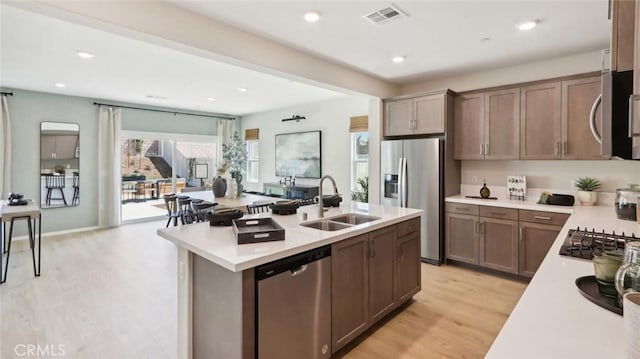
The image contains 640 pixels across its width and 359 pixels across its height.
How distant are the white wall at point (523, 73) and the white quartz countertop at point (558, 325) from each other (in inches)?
130

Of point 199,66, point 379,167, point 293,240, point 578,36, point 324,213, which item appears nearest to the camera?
point 293,240

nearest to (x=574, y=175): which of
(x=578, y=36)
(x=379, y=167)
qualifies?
(x=578, y=36)

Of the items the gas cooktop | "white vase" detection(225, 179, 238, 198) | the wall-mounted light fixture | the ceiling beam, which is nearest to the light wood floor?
the gas cooktop

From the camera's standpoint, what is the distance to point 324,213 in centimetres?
296

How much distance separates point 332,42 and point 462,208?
2593 mm

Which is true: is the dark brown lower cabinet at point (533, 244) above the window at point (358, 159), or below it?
below

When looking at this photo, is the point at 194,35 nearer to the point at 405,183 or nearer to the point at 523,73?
the point at 405,183

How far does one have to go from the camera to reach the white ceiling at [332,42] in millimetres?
2645

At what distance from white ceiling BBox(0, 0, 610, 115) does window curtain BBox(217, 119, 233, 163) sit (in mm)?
3031

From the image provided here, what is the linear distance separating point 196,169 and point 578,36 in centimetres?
780

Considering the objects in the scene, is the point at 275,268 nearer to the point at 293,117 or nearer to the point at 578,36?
the point at 578,36

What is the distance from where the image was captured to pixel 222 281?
5.79ft

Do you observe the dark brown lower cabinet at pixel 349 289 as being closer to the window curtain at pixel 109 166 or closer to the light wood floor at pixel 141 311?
the light wood floor at pixel 141 311

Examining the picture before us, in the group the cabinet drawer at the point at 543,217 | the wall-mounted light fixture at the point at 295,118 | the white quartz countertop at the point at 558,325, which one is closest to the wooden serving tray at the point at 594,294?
the white quartz countertop at the point at 558,325
